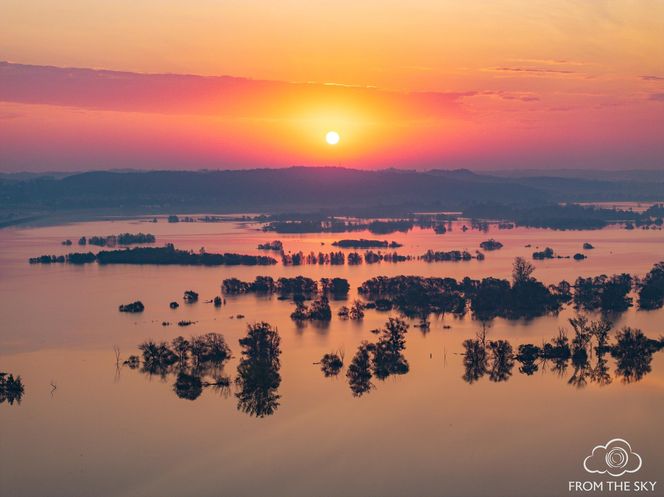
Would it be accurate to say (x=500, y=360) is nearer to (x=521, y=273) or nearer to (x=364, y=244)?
(x=521, y=273)

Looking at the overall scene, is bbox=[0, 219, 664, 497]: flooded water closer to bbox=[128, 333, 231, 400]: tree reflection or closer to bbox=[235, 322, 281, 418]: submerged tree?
bbox=[235, 322, 281, 418]: submerged tree

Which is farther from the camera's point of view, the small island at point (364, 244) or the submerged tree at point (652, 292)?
the small island at point (364, 244)

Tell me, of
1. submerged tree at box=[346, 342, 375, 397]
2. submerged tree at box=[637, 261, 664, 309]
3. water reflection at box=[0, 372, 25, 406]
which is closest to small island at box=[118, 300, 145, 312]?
water reflection at box=[0, 372, 25, 406]

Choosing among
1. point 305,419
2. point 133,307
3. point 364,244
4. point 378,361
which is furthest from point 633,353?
point 364,244

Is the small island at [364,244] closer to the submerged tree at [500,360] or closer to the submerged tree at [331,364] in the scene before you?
the submerged tree at [500,360]

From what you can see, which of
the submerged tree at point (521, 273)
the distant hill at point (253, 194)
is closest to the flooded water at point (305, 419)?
the submerged tree at point (521, 273)
